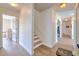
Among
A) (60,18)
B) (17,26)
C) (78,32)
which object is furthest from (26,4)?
(78,32)

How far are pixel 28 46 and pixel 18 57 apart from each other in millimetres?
255

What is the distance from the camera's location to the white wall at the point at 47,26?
1769 millimetres

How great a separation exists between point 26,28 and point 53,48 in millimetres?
561

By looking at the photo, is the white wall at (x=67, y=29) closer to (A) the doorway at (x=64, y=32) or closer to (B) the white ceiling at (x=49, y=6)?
(A) the doorway at (x=64, y=32)

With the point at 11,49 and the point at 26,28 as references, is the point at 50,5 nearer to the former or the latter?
the point at 26,28

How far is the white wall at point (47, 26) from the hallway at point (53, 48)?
12 centimetres

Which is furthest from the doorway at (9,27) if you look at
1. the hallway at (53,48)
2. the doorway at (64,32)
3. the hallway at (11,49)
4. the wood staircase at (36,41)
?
the doorway at (64,32)

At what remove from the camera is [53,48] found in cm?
169

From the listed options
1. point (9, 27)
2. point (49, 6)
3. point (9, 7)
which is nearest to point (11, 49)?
point (9, 27)

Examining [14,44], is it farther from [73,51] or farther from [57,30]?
[73,51]

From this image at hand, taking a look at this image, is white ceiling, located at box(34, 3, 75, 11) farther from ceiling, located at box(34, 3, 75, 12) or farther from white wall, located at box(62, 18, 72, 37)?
white wall, located at box(62, 18, 72, 37)

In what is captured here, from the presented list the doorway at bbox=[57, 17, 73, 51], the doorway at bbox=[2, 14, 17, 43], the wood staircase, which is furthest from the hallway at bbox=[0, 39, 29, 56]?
the doorway at bbox=[57, 17, 73, 51]

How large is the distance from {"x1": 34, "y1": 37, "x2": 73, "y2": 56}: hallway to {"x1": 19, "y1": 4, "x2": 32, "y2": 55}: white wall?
156 mm

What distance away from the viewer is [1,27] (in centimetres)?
161
